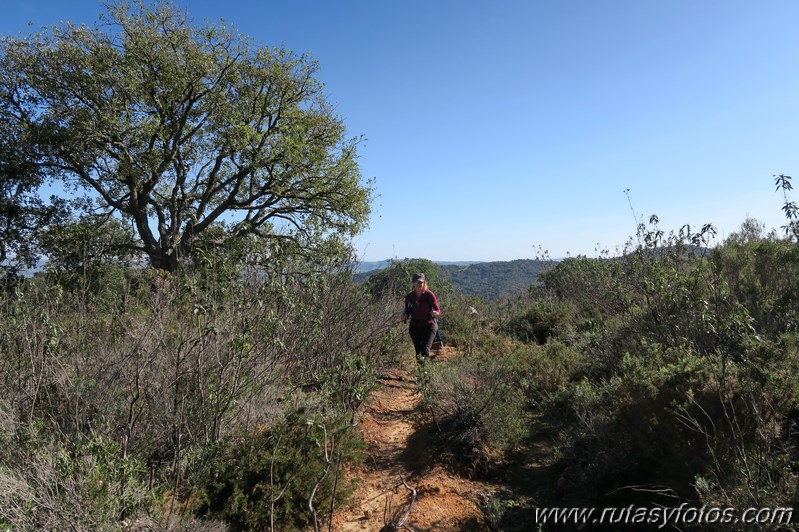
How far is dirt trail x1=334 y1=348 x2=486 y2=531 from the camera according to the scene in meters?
3.19

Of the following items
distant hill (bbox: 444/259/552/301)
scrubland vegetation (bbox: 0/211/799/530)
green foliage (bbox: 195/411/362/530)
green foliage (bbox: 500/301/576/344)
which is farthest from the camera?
distant hill (bbox: 444/259/552/301)

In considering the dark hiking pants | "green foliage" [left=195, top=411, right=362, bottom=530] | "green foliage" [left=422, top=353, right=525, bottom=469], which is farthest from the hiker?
"green foliage" [left=195, top=411, right=362, bottom=530]

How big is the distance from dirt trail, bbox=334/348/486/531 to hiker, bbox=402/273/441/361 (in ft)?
5.11

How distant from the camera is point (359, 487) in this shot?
3.65 metres

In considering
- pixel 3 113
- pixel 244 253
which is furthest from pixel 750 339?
pixel 3 113

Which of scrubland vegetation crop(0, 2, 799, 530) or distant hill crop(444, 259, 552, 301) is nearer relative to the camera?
scrubland vegetation crop(0, 2, 799, 530)

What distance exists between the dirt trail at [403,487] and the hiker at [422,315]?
61.3 inches

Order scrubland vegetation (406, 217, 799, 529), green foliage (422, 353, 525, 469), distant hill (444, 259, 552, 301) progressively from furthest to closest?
distant hill (444, 259, 552, 301), green foliage (422, 353, 525, 469), scrubland vegetation (406, 217, 799, 529)

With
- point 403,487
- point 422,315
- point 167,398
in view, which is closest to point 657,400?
point 403,487

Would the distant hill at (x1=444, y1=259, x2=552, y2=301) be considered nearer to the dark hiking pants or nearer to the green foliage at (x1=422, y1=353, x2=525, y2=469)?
the dark hiking pants

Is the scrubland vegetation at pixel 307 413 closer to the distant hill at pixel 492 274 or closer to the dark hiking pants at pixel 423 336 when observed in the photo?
the dark hiking pants at pixel 423 336

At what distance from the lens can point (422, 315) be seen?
648 cm

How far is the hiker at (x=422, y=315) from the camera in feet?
21.2

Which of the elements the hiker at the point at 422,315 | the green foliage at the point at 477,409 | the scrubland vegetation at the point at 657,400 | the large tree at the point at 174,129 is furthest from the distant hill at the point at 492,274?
the green foliage at the point at 477,409
